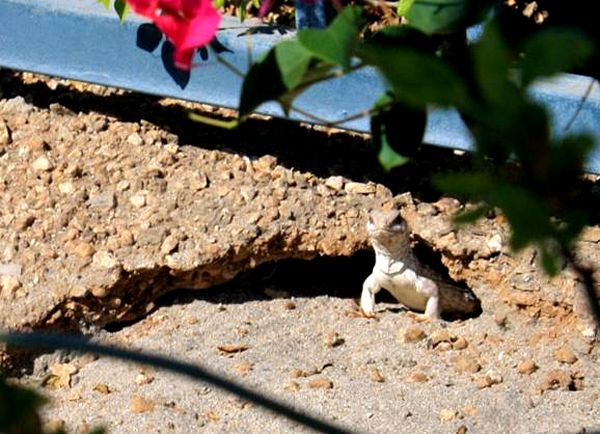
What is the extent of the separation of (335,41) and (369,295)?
245cm

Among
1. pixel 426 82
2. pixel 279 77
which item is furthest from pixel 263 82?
pixel 426 82

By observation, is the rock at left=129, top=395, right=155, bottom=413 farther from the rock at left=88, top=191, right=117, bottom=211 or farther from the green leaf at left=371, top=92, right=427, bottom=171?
the green leaf at left=371, top=92, right=427, bottom=171

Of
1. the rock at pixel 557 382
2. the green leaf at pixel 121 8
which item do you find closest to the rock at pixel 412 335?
the rock at pixel 557 382

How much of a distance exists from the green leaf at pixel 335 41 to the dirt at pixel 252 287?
1.95 metres

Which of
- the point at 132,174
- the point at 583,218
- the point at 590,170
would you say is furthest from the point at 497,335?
the point at 583,218

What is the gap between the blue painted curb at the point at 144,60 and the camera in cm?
328

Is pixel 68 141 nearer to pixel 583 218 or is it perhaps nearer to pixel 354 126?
pixel 354 126

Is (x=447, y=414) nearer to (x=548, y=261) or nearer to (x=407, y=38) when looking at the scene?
(x=407, y=38)

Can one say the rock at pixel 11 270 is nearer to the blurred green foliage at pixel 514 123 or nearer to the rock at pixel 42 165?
the rock at pixel 42 165

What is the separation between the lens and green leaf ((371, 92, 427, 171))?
3.96 ft

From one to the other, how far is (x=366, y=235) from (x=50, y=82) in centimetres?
104

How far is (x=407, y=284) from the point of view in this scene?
3.60 meters

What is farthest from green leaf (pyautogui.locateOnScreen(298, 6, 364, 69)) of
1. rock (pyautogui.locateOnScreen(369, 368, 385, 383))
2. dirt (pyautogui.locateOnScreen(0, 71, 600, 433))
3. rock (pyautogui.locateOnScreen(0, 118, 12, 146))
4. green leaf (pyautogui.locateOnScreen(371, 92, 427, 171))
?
rock (pyautogui.locateOnScreen(0, 118, 12, 146))

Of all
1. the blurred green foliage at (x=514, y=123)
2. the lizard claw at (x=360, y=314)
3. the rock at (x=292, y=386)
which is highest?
the blurred green foliage at (x=514, y=123)
